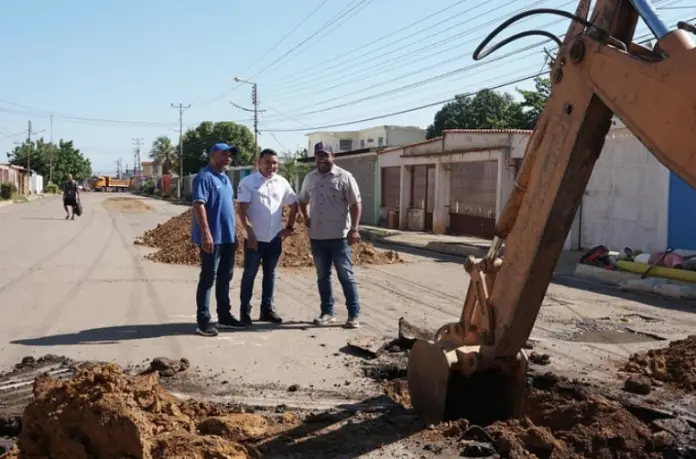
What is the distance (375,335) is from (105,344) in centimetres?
256

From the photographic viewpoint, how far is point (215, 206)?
22.8 feet

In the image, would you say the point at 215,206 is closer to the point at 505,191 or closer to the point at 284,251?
the point at 284,251

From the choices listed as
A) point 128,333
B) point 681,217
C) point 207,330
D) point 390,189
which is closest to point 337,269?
point 207,330

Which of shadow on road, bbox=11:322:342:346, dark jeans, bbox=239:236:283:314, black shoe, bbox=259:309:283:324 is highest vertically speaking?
dark jeans, bbox=239:236:283:314

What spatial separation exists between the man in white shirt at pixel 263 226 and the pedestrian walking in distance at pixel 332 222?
40 centimetres

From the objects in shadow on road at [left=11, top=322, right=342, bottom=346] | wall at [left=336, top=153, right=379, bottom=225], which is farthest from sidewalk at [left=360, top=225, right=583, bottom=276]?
shadow on road at [left=11, top=322, right=342, bottom=346]

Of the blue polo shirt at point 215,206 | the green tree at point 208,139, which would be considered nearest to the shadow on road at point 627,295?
the blue polo shirt at point 215,206

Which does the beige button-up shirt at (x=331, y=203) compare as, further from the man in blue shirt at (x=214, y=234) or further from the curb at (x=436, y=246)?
the curb at (x=436, y=246)

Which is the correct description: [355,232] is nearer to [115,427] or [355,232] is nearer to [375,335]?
[375,335]

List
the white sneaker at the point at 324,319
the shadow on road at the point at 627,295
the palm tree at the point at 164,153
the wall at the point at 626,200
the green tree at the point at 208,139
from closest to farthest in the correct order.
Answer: the white sneaker at the point at 324,319 → the shadow on road at the point at 627,295 → the wall at the point at 626,200 → the green tree at the point at 208,139 → the palm tree at the point at 164,153

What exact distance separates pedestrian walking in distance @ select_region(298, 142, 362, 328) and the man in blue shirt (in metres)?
0.88

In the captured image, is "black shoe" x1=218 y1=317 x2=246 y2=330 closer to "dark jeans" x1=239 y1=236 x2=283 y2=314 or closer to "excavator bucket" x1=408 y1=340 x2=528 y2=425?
"dark jeans" x1=239 y1=236 x2=283 y2=314

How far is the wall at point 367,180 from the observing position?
32.2 meters

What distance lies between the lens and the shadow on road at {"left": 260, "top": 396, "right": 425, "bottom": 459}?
3.85m
